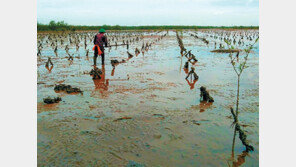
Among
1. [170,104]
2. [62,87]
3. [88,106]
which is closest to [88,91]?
[62,87]

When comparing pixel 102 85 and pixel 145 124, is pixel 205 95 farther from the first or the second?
pixel 102 85

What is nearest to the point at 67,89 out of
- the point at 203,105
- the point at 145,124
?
the point at 145,124

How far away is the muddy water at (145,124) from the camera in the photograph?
12.9 feet

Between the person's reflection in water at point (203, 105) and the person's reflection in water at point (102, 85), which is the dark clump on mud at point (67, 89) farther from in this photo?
the person's reflection in water at point (203, 105)

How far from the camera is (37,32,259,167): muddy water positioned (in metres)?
3.93

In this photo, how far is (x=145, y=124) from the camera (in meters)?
5.16

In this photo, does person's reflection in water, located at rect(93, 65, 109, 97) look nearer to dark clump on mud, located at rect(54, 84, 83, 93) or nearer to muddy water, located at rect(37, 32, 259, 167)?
muddy water, located at rect(37, 32, 259, 167)

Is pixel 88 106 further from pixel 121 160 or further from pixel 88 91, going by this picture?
pixel 121 160

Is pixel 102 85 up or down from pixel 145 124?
up

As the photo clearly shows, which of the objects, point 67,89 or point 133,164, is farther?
point 67,89

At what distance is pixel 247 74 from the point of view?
10094 mm

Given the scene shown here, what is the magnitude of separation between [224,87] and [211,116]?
9.11ft

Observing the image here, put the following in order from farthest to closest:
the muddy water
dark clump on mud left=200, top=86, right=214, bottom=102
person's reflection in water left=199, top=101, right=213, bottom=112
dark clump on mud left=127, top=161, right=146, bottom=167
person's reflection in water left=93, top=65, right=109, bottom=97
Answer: person's reflection in water left=93, top=65, right=109, bottom=97 < dark clump on mud left=200, top=86, right=214, bottom=102 < person's reflection in water left=199, top=101, right=213, bottom=112 < the muddy water < dark clump on mud left=127, top=161, right=146, bottom=167

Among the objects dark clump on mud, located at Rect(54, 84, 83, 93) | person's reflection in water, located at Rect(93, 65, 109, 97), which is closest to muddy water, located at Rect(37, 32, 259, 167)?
person's reflection in water, located at Rect(93, 65, 109, 97)
